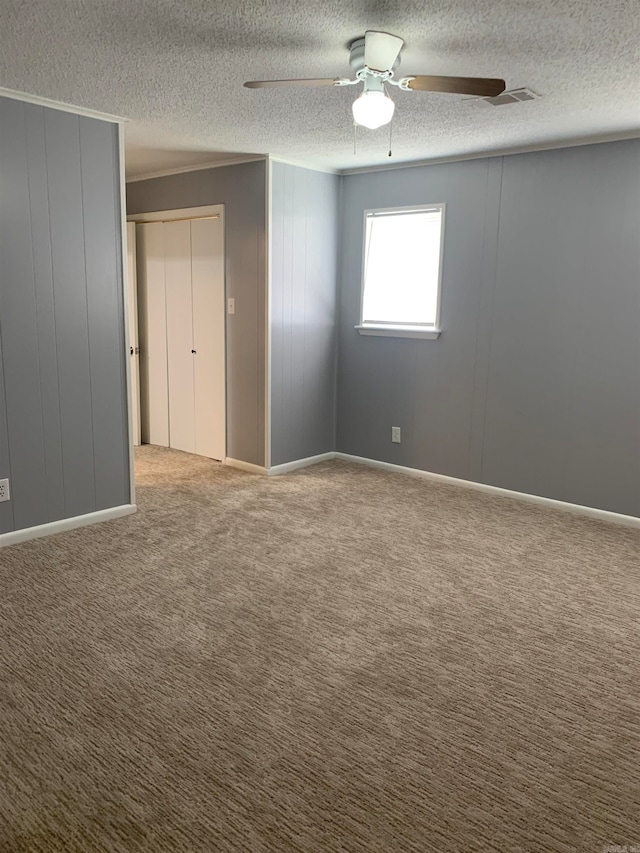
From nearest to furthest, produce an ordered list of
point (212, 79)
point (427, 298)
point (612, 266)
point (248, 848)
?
1. point (248, 848)
2. point (212, 79)
3. point (612, 266)
4. point (427, 298)

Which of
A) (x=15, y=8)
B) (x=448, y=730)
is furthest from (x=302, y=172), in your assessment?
(x=448, y=730)

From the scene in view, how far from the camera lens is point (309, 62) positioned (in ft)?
9.30

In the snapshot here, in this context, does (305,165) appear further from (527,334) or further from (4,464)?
(4,464)

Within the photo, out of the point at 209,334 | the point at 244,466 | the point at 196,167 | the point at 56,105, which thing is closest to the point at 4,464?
the point at 56,105

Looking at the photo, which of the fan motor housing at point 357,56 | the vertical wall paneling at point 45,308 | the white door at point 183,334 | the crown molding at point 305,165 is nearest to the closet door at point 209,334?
the white door at point 183,334

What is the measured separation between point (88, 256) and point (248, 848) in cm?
321

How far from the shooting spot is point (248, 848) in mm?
1787

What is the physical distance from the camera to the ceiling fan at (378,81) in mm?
2428

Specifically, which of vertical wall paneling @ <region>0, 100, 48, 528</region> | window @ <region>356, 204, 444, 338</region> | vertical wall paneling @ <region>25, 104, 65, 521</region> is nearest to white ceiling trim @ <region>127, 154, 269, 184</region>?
window @ <region>356, 204, 444, 338</region>

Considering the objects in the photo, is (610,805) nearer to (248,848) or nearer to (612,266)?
(248,848)

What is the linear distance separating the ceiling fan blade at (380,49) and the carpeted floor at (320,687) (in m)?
2.27

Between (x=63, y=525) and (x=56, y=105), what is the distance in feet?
7.62

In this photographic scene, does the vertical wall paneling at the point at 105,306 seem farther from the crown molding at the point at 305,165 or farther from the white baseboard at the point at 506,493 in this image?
the white baseboard at the point at 506,493

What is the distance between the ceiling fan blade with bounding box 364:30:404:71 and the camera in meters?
2.47
